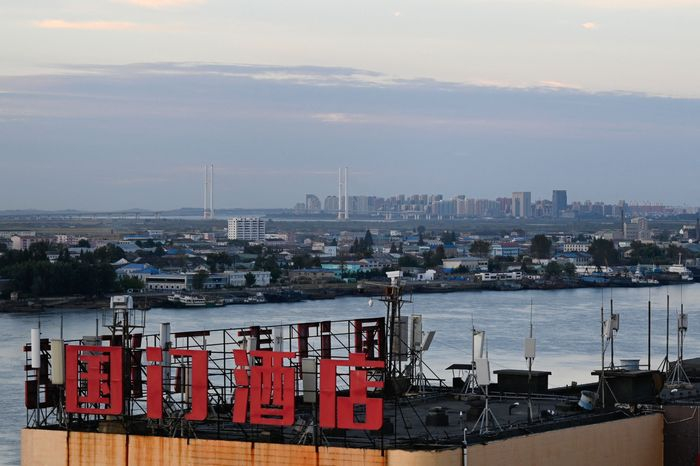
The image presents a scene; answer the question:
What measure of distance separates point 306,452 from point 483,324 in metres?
35.4

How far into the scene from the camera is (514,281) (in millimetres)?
84375

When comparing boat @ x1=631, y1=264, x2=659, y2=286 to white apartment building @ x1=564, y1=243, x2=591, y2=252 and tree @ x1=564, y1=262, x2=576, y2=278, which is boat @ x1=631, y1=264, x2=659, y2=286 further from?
white apartment building @ x1=564, y1=243, x2=591, y2=252

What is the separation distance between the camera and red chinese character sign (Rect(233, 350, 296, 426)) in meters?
11.3

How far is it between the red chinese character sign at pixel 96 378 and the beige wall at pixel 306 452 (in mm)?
216

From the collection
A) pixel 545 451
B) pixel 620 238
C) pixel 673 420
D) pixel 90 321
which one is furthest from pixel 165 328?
pixel 620 238

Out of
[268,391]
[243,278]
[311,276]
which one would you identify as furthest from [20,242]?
[268,391]

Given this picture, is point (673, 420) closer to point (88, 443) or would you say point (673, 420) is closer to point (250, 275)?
point (88, 443)

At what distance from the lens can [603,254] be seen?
4141 inches

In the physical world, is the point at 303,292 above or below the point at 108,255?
below

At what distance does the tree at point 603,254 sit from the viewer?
104375 mm

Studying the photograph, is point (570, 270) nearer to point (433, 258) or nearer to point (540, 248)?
point (433, 258)

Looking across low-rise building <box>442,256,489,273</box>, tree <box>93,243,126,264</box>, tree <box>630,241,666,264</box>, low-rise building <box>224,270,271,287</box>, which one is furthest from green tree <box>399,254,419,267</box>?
low-rise building <box>224,270,271,287</box>

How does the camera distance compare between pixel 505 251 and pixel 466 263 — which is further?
pixel 505 251

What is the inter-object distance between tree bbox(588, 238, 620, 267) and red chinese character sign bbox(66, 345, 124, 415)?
92450mm
